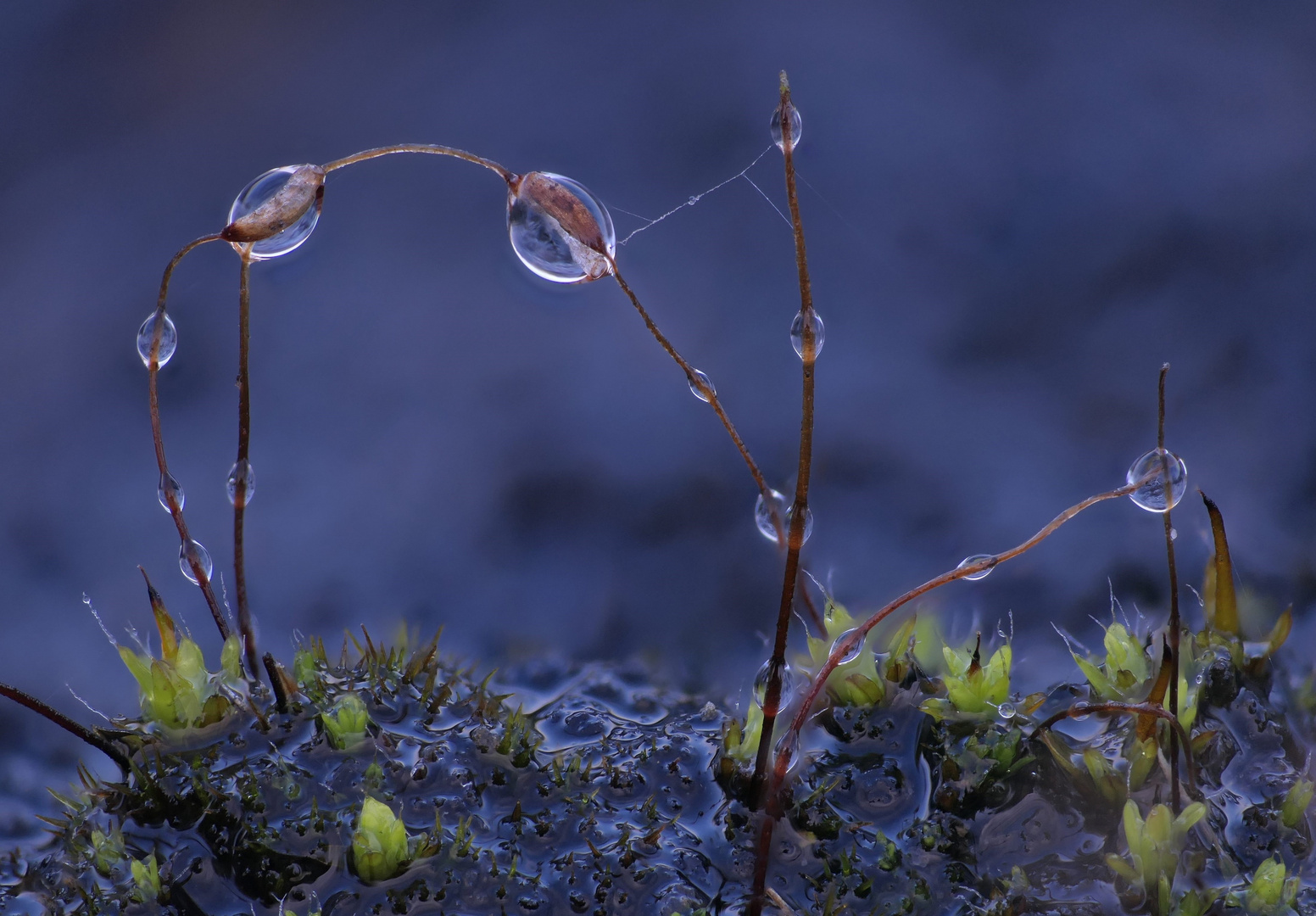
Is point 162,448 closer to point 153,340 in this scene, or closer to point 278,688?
point 153,340

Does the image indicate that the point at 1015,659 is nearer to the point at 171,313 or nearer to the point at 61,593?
the point at 61,593

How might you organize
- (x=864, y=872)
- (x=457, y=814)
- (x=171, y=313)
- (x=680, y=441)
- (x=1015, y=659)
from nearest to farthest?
(x=864, y=872) < (x=457, y=814) < (x=1015, y=659) < (x=680, y=441) < (x=171, y=313)

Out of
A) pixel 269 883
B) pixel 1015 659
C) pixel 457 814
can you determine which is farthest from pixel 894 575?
pixel 269 883

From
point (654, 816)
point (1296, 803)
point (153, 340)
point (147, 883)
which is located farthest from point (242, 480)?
point (1296, 803)

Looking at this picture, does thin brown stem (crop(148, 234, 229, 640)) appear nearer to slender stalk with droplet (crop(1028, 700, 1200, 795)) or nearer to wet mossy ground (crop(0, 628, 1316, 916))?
wet mossy ground (crop(0, 628, 1316, 916))

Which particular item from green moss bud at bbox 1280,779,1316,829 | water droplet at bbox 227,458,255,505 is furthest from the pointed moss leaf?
green moss bud at bbox 1280,779,1316,829

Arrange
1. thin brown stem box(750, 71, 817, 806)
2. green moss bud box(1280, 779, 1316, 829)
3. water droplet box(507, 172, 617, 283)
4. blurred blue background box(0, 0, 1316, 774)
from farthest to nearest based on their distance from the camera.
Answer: blurred blue background box(0, 0, 1316, 774), green moss bud box(1280, 779, 1316, 829), water droplet box(507, 172, 617, 283), thin brown stem box(750, 71, 817, 806)
